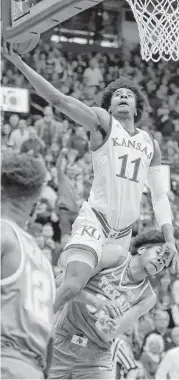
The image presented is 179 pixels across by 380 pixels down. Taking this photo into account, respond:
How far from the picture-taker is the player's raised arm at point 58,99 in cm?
553

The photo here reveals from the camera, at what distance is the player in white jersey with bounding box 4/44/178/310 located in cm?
580

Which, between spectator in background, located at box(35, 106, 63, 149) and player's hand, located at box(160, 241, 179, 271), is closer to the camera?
player's hand, located at box(160, 241, 179, 271)

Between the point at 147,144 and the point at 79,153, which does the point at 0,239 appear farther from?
the point at 79,153

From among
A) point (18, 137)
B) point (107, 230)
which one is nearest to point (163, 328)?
point (107, 230)

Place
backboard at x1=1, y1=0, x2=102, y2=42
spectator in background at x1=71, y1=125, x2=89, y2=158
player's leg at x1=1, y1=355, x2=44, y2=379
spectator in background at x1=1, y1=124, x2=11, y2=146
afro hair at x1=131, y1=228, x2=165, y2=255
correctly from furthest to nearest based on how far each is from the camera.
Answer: spectator in background at x1=71, y1=125, x2=89, y2=158 < spectator in background at x1=1, y1=124, x2=11, y2=146 < afro hair at x1=131, y1=228, x2=165, y2=255 < backboard at x1=1, y1=0, x2=102, y2=42 < player's leg at x1=1, y1=355, x2=44, y2=379

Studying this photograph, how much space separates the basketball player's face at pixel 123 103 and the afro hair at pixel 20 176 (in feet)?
7.43

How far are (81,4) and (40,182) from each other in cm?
161

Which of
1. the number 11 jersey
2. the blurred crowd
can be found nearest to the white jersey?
the blurred crowd

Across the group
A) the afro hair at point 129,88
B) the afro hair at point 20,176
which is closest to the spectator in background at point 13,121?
the afro hair at point 129,88

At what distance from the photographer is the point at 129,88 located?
255 inches

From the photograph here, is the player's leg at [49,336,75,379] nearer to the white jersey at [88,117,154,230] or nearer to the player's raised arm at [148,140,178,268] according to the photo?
the white jersey at [88,117,154,230]

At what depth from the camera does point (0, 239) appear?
3.85 m

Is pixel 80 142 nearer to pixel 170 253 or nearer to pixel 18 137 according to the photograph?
pixel 18 137

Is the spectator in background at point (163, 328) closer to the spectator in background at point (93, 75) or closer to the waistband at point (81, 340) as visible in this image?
the waistband at point (81, 340)
